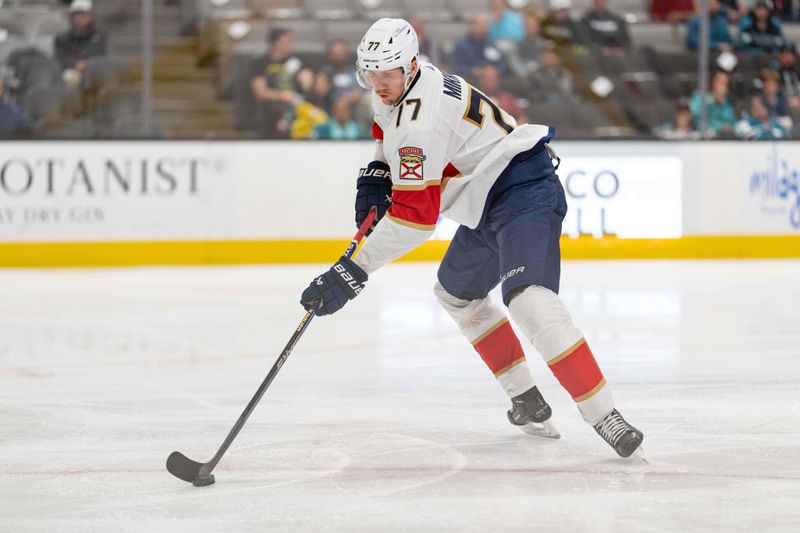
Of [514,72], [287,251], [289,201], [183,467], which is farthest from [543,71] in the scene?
[183,467]

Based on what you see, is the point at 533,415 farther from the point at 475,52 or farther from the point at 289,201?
the point at 475,52

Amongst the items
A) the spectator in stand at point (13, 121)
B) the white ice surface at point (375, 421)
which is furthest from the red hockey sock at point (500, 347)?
the spectator in stand at point (13, 121)

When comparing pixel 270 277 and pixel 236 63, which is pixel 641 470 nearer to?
pixel 270 277

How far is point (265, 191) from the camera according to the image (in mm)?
9469

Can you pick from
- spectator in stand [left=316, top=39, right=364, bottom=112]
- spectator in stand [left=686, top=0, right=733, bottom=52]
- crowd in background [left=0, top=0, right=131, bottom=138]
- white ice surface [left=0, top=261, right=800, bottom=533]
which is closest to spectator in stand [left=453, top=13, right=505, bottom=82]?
spectator in stand [left=316, top=39, right=364, bottom=112]

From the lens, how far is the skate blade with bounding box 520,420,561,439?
3.78 m

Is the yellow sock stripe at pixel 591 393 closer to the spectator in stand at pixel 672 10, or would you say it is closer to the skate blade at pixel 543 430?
the skate blade at pixel 543 430

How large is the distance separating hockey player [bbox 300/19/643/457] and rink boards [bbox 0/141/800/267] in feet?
18.8

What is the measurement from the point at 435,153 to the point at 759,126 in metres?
7.19

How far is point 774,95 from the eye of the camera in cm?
1015

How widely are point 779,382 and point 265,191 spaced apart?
17.7 ft

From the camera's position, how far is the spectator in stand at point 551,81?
1000 cm

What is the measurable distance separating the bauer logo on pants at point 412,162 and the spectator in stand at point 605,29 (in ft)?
23.6

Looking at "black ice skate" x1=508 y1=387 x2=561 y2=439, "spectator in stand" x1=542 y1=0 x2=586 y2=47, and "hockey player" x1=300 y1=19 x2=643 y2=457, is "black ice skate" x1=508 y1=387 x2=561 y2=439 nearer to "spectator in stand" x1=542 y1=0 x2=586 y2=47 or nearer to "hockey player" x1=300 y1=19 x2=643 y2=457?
"hockey player" x1=300 y1=19 x2=643 y2=457
